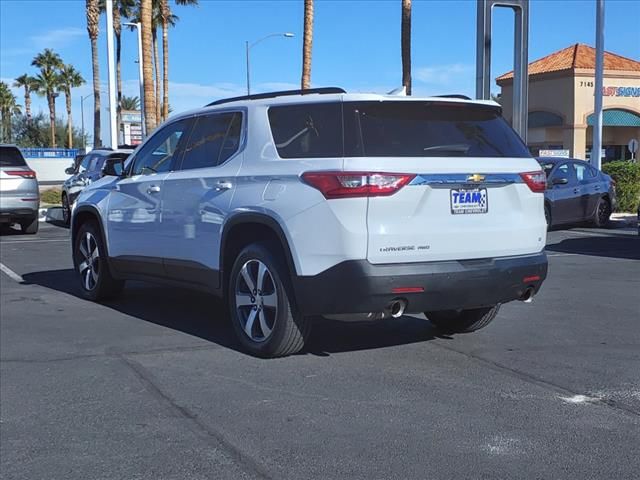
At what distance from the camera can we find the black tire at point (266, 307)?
5699 millimetres

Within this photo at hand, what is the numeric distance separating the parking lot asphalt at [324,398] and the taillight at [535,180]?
51.2 inches

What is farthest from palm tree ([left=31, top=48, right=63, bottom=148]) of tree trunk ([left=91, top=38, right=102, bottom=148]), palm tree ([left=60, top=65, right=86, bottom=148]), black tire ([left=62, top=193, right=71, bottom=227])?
black tire ([left=62, top=193, right=71, bottom=227])

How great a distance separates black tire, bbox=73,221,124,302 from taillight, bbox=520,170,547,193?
444 centimetres

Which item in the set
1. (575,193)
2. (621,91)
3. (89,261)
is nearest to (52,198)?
(575,193)

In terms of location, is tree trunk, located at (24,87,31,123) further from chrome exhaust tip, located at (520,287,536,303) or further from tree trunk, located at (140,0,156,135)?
chrome exhaust tip, located at (520,287,536,303)

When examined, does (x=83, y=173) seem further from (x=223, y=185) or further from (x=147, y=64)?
(x=223, y=185)

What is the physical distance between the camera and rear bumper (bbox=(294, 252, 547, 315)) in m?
5.26

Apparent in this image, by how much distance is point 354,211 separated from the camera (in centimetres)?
522

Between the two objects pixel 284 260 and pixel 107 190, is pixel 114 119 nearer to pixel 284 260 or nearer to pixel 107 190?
pixel 107 190

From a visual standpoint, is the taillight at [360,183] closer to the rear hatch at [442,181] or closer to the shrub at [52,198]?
the rear hatch at [442,181]

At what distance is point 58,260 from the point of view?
1241cm

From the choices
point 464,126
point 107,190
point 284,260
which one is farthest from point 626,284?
point 107,190

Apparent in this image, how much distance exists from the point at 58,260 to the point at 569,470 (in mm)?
10109

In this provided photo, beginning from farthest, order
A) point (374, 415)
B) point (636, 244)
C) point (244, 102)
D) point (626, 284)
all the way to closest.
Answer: point (636, 244) < point (626, 284) < point (244, 102) < point (374, 415)
